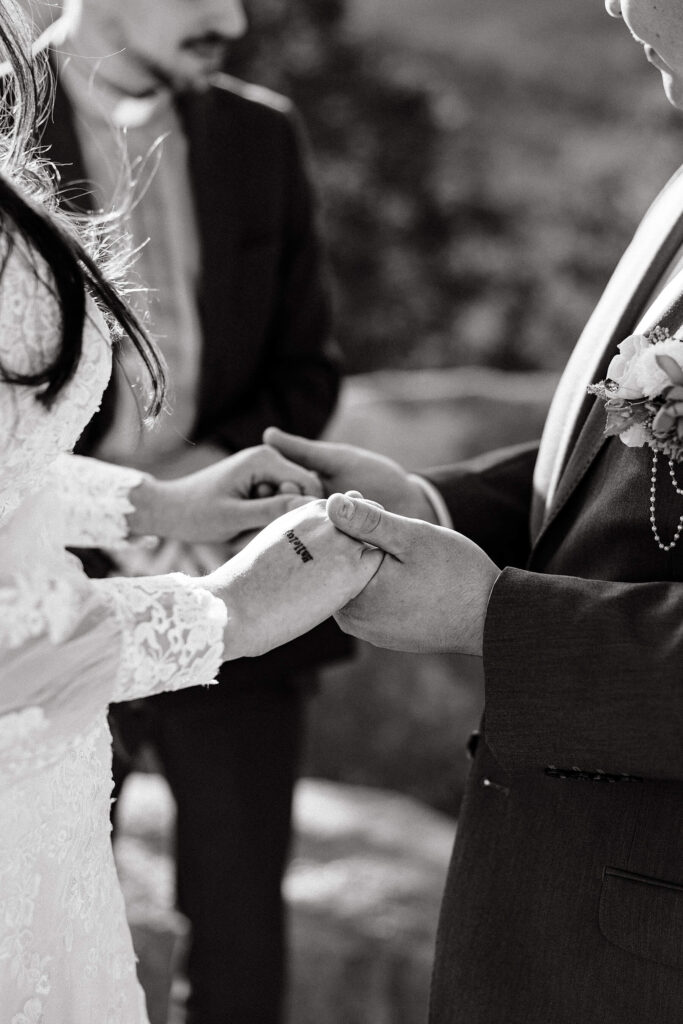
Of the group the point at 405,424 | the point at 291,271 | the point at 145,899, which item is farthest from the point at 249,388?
the point at 145,899

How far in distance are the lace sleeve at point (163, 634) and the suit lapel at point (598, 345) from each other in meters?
0.59

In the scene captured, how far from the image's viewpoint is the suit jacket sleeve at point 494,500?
2.02 m

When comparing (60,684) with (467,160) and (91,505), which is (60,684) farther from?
(467,160)

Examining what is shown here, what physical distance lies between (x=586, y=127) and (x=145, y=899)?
5561mm

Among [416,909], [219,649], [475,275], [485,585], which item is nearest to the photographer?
[219,649]

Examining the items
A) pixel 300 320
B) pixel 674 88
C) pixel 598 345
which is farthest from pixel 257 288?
pixel 674 88

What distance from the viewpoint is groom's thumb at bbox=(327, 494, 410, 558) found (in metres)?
1.51

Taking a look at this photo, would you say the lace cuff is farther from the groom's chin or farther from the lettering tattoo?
the groom's chin

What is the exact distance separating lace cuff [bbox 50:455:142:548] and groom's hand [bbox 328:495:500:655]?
762mm

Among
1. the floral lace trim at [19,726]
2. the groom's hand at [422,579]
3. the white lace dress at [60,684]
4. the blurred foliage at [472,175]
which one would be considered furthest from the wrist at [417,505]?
the blurred foliage at [472,175]

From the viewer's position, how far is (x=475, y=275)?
6801 millimetres

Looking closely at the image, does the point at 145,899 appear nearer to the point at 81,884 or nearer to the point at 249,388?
the point at 249,388

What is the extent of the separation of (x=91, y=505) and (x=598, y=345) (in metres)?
1.00

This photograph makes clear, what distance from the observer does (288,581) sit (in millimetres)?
1497
